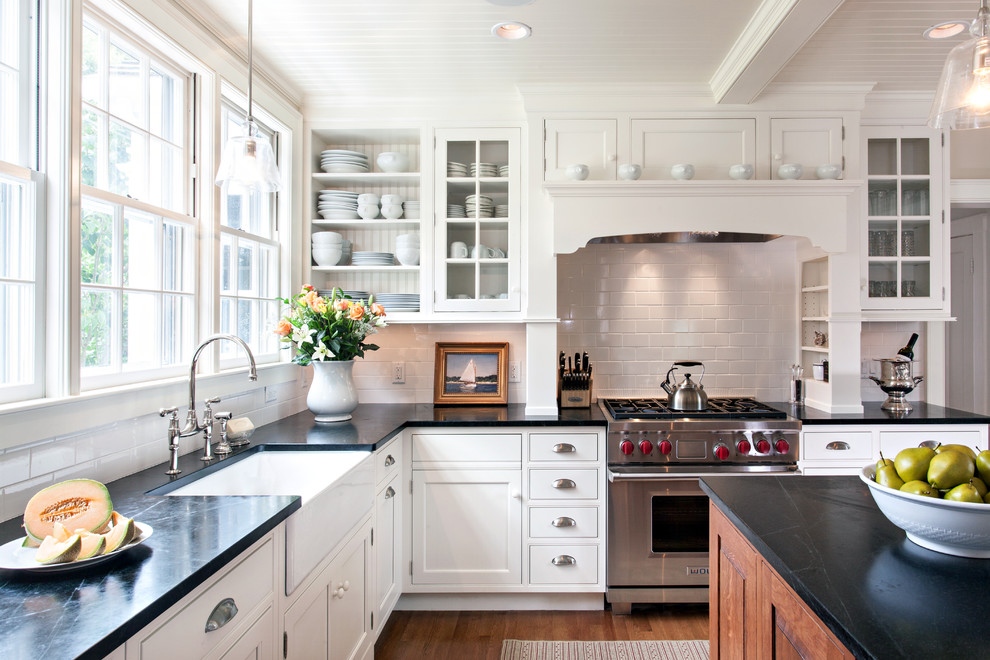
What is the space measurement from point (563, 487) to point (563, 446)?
0.66 ft

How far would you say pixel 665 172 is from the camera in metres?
2.96

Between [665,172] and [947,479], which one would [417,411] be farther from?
[947,479]

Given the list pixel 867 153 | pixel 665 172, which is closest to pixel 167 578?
pixel 665 172

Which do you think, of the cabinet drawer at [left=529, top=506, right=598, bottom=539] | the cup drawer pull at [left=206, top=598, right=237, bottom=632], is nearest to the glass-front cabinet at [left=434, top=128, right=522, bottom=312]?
the cabinet drawer at [left=529, top=506, right=598, bottom=539]

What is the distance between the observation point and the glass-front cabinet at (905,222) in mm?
3031

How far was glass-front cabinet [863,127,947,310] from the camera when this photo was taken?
3.03 meters

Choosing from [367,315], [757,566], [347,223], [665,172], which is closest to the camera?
[757,566]

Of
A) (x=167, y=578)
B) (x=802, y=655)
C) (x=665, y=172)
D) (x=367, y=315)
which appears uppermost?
(x=665, y=172)

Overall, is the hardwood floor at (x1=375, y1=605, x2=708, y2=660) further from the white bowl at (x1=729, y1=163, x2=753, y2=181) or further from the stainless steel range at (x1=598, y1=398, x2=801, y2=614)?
the white bowl at (x1=729, y1=163, x2=753, y2=181)

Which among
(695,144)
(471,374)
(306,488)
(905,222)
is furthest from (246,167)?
(905,222)

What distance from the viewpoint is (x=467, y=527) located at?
9.01 ft

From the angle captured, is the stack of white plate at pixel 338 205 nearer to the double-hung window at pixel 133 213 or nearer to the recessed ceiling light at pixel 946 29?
the double-hung window at pixel 133 213

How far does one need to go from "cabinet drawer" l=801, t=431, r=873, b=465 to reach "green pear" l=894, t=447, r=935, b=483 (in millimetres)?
1763

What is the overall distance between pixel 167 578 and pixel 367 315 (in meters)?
1.74
